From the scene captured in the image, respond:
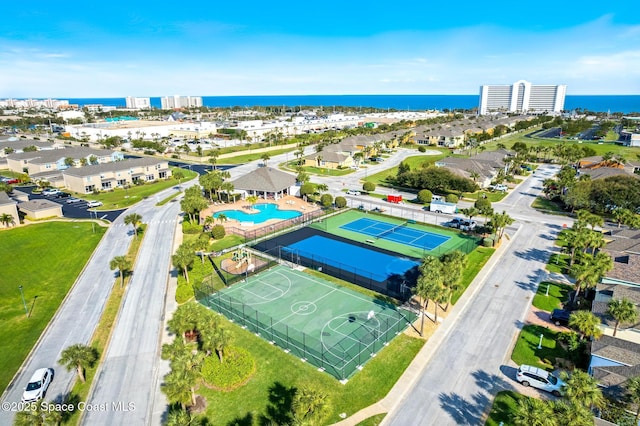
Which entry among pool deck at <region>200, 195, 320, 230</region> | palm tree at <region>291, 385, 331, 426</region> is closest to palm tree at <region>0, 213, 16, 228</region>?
pool deck at <region>200, 195, 320, 230</region>

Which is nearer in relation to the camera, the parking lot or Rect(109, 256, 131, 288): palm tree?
Rect(109, 256, 131, 288): palm tree

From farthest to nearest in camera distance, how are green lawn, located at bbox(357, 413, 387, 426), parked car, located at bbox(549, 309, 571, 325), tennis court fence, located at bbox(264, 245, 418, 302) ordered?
tennis court fence, located at bbox(264, 245, 418, 302)
parked car, located at bbox(549, 309, 571, 325)
green lawn, located at bbox(357, 413, 387, 426)

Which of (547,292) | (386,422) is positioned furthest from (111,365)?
(547,292)

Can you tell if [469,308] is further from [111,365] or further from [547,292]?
[111,365]

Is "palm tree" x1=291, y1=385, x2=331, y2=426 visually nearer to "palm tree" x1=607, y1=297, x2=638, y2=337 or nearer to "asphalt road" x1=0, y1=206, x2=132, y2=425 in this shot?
"asphalt road" x1=0, y1=206, x2=132, y2=425

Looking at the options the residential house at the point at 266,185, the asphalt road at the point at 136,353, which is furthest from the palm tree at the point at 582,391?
the residential house at the point at 266,185

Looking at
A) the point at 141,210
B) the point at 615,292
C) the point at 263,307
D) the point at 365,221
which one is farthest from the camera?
the point at 141,210
